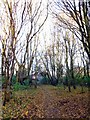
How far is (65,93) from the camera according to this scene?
282cm

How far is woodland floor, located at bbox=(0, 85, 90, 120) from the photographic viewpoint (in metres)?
2.27

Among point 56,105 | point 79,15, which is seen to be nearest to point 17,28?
point 79,15

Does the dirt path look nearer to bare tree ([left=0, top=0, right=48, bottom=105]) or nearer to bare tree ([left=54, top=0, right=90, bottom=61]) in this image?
bare tree ([left=0, top=0, right=48, bottom=105])

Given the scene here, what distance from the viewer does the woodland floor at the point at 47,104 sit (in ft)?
7.46

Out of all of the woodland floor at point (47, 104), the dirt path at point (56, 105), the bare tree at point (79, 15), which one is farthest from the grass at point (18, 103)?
the bare tree at point (79, 15)

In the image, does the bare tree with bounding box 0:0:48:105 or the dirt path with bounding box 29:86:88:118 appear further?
the bare tree with bounding box 0:0:48:105

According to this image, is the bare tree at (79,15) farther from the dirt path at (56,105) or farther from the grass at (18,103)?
the grass at (18,103)

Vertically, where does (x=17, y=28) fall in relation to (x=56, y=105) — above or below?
above

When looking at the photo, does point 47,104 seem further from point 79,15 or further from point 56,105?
point 79,15

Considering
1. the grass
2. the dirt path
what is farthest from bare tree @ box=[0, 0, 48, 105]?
the dirt path

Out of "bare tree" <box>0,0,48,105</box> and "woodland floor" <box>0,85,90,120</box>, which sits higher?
"bare tree" <box>0,0,48,105</box>

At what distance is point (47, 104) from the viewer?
249 cm

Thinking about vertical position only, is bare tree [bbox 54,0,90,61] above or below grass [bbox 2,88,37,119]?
above

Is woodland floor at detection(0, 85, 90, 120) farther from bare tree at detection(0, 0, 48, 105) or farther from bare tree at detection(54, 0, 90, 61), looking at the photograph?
bare tree at detection(54, 0, 90, 61)
